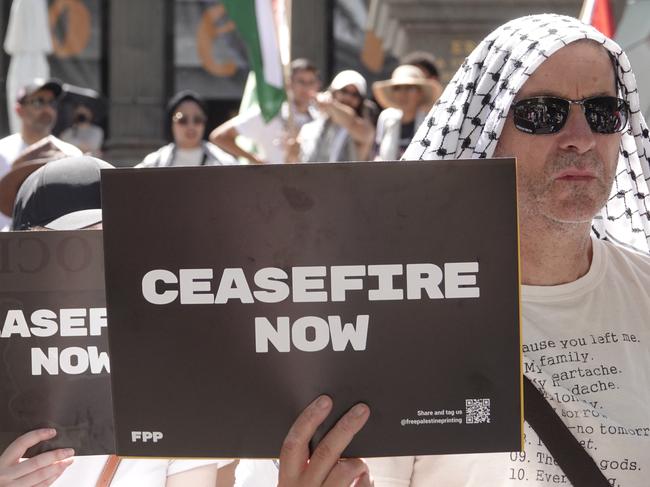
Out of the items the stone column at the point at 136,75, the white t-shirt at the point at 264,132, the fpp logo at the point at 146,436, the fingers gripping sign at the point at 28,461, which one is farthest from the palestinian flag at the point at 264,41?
the stone column at the point at 136,75

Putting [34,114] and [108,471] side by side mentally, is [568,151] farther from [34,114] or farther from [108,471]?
[34,114]

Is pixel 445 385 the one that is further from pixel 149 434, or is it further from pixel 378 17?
pixel 378 17

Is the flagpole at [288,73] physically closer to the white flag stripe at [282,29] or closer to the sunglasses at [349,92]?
the white flag stripe at [282,29]

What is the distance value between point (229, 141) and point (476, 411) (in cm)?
748

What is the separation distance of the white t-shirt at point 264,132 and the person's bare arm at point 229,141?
0.25 ft

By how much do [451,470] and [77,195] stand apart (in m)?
1.01

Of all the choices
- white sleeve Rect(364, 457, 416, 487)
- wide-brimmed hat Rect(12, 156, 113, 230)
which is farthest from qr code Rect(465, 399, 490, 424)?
wide-brimmed hat Rect(12, 156, 113, 230)

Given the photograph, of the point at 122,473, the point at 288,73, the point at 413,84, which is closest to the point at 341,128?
the point at 413,84

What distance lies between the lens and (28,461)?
2.00 m

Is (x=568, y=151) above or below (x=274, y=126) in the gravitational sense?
below

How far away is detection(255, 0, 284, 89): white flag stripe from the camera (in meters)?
8.33

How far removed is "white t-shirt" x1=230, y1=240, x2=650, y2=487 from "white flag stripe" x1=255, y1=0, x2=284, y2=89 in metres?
6.08

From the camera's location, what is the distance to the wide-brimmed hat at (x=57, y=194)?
2.56 meters

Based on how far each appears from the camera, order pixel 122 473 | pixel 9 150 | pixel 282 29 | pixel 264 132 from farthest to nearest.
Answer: pixel 264 132 → pixel 282 29 → pixel 9 150 → pixel 122 473
